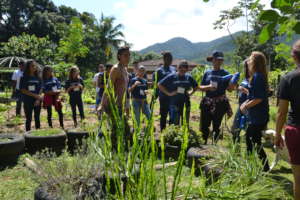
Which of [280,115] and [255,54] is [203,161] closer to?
[280,115]

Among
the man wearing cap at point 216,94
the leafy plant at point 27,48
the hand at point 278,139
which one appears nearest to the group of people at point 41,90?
the man wearing cap at point 216,94

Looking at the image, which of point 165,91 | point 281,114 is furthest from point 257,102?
point 165,91

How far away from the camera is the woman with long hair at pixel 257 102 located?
12.9 feet

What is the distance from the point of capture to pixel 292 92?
2.61 metres

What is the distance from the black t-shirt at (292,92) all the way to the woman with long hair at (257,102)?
1221 millimetres

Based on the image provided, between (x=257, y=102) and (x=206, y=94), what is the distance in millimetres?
1564

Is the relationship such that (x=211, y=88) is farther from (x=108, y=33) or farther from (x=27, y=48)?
(x=108, y=33)

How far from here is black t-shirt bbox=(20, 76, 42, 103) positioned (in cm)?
616

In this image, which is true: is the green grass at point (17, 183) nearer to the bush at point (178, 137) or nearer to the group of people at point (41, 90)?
the group of people at point (41, 90)

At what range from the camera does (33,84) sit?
6.25 meters

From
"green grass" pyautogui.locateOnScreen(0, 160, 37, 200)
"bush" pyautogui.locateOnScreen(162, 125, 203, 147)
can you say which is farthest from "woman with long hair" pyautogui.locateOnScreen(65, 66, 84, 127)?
"bush" pyautogui.locateOnScreen(162, 125, 203, 147)

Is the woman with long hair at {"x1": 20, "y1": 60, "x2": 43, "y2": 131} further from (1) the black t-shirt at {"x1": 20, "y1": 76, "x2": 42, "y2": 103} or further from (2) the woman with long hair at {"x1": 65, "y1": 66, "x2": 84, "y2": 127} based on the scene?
(2) the woman with long hair at {"x1": 65, "y1": 66, "x2": 84, "y2": 127}

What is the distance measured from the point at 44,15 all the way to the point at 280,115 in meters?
38.8

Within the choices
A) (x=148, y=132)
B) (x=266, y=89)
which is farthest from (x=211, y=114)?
(x=148, y=132)
